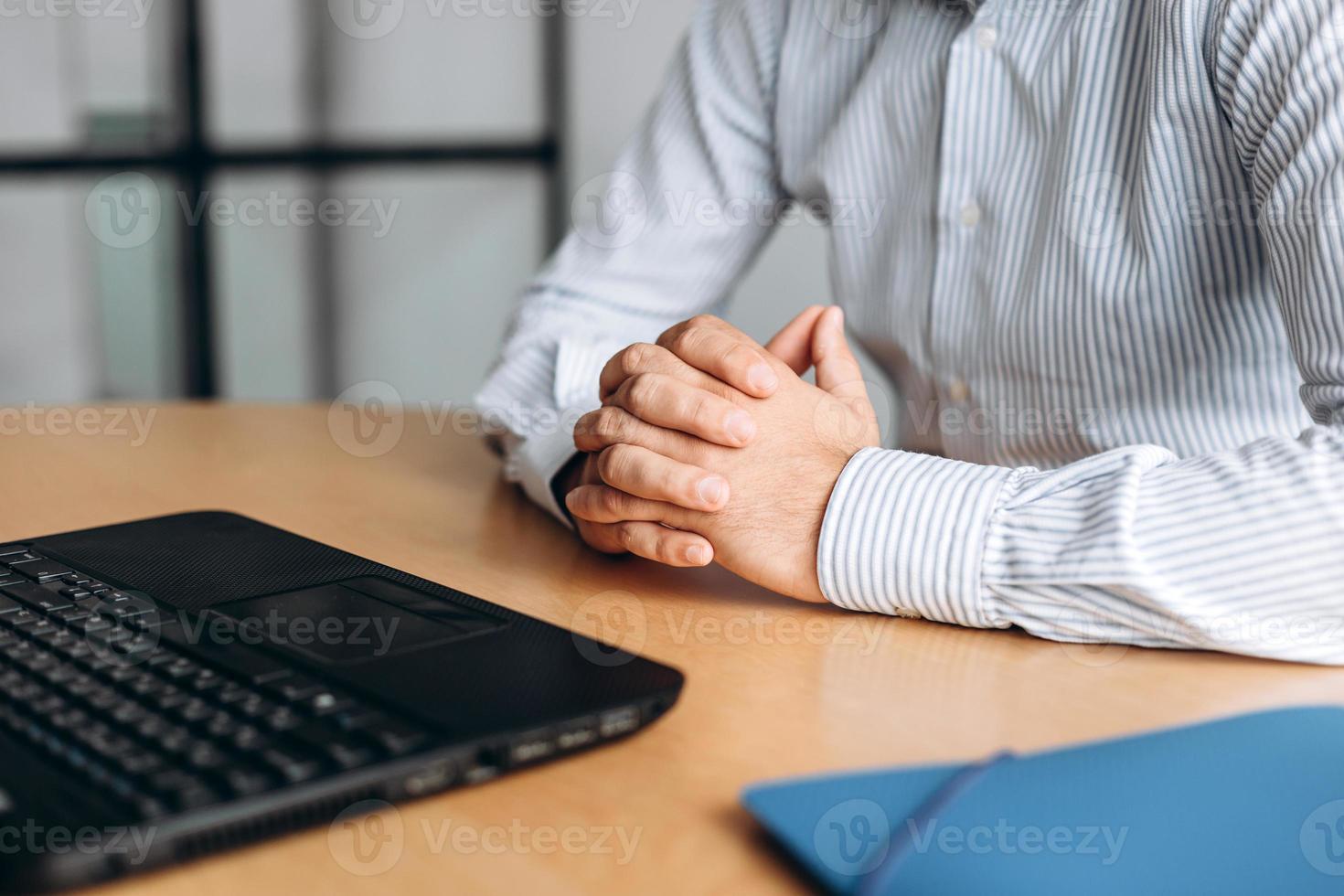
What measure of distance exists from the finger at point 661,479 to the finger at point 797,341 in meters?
0.18

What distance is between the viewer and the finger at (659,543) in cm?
→ 78

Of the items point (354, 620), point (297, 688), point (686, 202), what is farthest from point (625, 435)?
point (686, 202)

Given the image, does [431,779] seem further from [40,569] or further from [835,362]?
[835,362]

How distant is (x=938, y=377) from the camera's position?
1.21 m

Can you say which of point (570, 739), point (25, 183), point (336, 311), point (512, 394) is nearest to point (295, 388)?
point (336, 311)

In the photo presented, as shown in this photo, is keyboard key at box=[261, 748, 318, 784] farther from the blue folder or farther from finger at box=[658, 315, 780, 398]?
finger at box=[658, 315, 780, 398]

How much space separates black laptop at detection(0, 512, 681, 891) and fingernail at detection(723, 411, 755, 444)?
0.20 meters

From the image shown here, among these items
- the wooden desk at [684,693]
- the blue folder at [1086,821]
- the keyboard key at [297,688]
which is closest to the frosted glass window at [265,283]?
the wooden desk at [684,693]

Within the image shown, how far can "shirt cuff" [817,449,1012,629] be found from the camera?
2.35 ft

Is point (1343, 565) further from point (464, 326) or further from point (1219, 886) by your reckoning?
point (464, 326)

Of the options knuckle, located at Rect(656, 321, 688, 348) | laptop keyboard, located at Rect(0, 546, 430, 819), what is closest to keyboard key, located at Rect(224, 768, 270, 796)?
laptop keyboard, located at Rect(0, 546, 430, 819)

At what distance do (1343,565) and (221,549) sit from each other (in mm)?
632

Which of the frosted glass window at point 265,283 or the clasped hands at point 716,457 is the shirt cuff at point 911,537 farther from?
the frosted glass window at point 265,283

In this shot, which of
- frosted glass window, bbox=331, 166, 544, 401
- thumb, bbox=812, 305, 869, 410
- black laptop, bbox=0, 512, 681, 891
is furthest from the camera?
frosted glass window, bbox=331, 166, 544, 401
